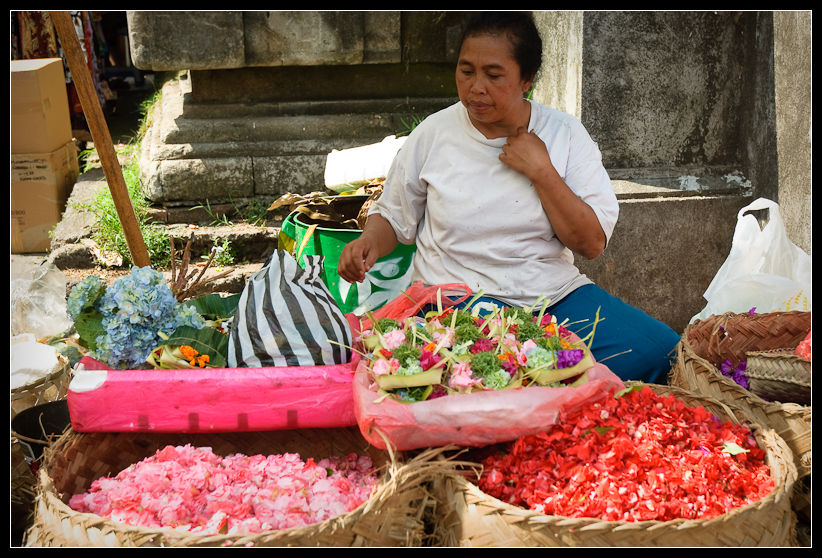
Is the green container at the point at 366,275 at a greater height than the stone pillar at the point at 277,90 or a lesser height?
lesser

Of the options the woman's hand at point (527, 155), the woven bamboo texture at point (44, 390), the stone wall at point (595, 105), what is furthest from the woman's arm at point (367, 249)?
the stone wall at point (595, 105)

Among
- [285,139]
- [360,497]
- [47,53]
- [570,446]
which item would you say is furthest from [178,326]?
[47,53]

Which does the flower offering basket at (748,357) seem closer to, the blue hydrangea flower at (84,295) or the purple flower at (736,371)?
the purple flower at (736,371)

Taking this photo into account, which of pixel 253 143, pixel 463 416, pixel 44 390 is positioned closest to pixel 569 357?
pixel 463 416

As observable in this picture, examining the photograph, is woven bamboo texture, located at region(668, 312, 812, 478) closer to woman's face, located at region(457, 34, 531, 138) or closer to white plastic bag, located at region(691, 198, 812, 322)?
white plastic bag, located at region(691, 198, 812, 322)

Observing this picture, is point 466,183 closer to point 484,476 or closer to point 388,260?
point 388,260

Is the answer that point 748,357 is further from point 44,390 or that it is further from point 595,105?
point 44,390

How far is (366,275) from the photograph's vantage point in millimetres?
3197

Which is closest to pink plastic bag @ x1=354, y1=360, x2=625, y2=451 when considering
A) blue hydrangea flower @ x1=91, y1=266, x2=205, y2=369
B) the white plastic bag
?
blue hydrangea flower @ x1=91, y1=266, x2=205, y2=369

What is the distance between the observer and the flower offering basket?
203cm

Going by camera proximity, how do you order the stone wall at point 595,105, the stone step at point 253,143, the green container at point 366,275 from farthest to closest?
the stone step at point 253,143 → the stone wall at point 595,105 → the green container at point 366,275

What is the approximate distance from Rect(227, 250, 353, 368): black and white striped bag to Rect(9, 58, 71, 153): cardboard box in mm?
3849

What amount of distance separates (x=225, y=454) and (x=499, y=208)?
3.80 ft

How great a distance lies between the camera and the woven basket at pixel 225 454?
1617 millimetres
